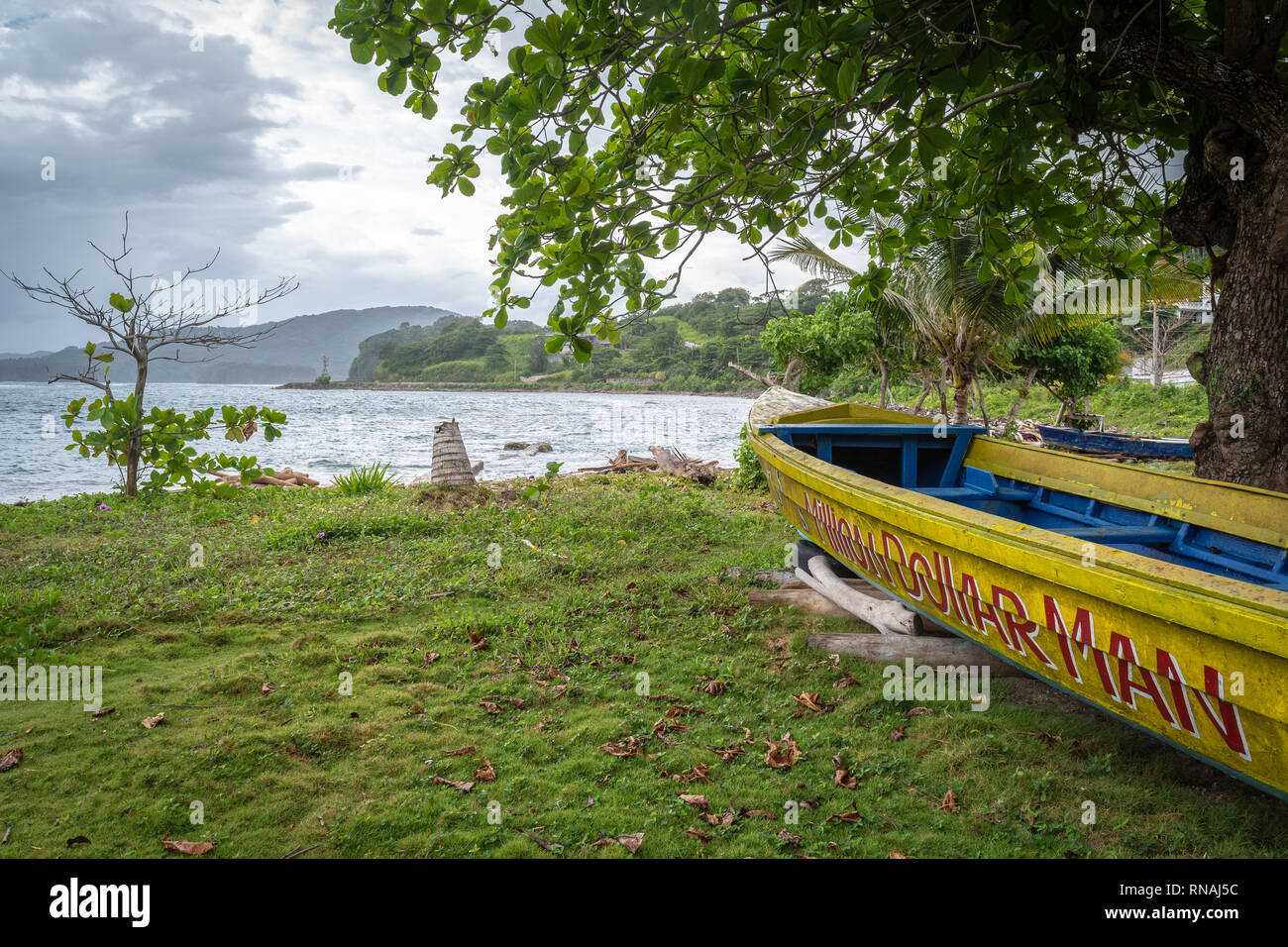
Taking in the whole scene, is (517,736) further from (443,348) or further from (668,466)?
(443,348)

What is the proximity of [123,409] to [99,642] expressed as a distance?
2.70m

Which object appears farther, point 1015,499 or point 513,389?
point 513,389

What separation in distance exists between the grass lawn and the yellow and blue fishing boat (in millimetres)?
600

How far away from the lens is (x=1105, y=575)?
2.66 m

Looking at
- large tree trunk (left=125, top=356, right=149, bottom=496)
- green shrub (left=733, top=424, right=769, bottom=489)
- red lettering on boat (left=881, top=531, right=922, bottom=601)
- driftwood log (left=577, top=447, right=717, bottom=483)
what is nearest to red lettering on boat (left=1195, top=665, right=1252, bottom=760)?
red lettering on boat (left=881, top=531, right=922, bottom=601)

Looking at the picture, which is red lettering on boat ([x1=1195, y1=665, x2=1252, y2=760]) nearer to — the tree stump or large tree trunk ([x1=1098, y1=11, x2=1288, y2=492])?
large tree trunk ([x1=1098, y1=11, x2=1288, y2=492])

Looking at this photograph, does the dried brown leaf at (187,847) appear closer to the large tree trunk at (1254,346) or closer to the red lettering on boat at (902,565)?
the red lettering on boat at (902,565)

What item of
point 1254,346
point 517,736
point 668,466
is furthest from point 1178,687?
point 668,466

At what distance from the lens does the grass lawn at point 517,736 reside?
2.92 metres

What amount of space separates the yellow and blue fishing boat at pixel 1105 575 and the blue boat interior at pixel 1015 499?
0.05 feet

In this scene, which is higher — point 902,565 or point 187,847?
point 902,565

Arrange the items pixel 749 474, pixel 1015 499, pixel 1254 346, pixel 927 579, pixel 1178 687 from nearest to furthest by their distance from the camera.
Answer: pixel 1178 687, pixel 927 579, pixel 1254 346, pixel 1015 499, pixel 749 474

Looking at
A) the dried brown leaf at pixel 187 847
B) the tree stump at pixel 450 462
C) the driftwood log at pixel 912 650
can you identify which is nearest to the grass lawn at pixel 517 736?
the dried brown leaf at pixel 187 847

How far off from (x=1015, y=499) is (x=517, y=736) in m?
4.42
